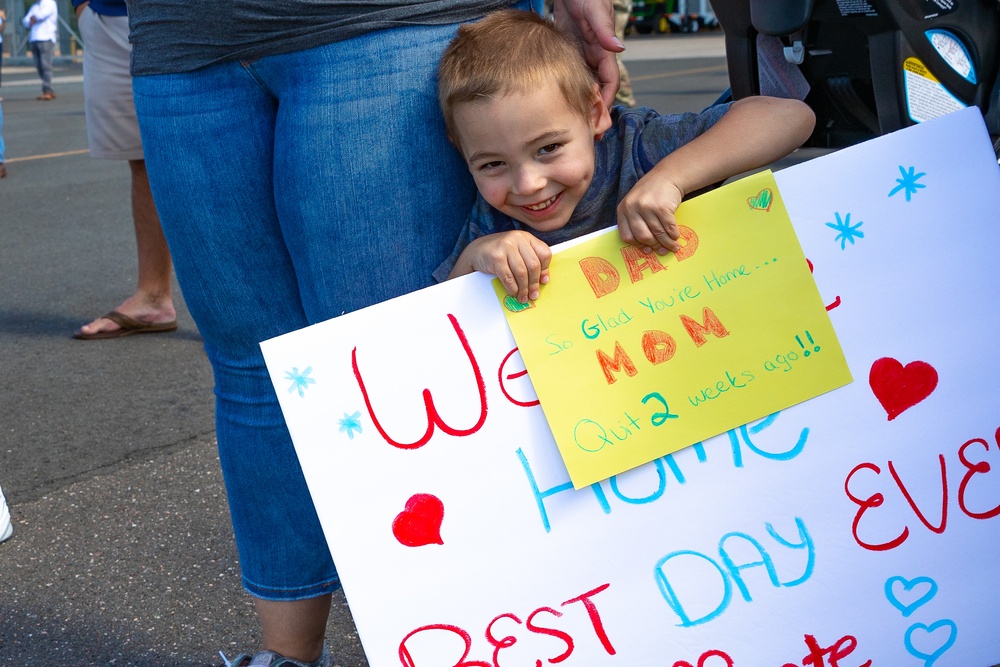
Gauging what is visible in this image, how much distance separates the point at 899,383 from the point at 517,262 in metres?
0.53

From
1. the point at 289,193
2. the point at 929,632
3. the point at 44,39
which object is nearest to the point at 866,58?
the point at 929,632

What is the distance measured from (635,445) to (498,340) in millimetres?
209

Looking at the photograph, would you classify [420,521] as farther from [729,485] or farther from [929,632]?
[929,632]

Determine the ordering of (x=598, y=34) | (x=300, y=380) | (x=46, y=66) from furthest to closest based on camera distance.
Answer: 1. (x=46, y=66)
2. (x=598, y=34)
3. (x=300, y=380)

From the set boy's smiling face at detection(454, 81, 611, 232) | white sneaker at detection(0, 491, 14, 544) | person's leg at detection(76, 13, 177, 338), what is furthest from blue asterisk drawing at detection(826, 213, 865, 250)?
person's leg at detection(76, 13, 177, 338)

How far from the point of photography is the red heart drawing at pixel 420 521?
1373 millimetres

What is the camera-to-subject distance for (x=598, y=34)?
5.25 ft

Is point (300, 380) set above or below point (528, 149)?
below

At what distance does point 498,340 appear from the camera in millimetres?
1397

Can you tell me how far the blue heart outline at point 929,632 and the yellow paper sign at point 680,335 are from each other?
13.7 inches

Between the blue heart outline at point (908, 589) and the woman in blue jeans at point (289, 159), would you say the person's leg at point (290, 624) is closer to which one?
the woman in blue jeans at point (289, 159)

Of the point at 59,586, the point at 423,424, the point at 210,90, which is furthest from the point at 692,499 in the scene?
the point at 59,586

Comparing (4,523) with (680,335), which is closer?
(680,335)

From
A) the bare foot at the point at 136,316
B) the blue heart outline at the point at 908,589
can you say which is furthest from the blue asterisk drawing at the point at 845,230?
the bare foot at the point at 136,316
